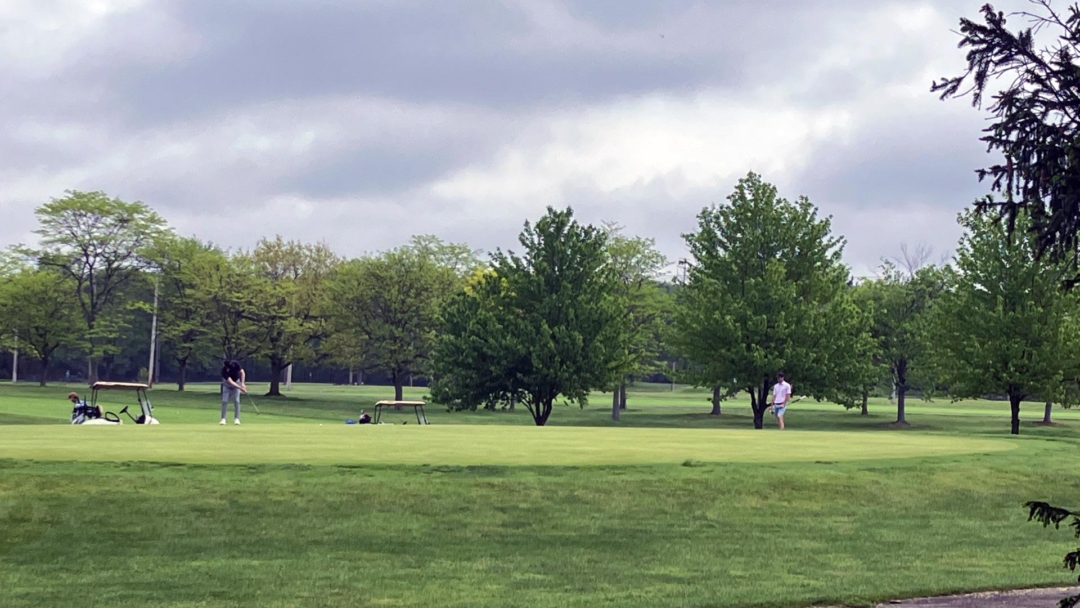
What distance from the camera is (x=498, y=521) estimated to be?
16.0m

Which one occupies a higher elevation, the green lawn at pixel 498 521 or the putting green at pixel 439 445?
the putting green at pixel 439 445

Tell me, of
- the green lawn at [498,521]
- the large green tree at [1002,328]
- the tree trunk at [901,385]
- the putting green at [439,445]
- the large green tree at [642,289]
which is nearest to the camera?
the green lawn at [498,521]

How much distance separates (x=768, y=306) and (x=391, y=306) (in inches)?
1488

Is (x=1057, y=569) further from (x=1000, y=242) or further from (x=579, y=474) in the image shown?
(x=1000, y=242)

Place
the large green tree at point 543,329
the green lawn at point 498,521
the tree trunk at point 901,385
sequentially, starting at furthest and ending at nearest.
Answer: the tree trunk at point 901,385, the large green tree at point 543,329, the green lawn at point 498,521

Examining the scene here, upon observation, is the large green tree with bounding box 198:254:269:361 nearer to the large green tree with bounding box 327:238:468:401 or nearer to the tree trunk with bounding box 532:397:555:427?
the large green tree with bounding box 327:238:468:401

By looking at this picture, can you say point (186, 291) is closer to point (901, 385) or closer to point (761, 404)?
point (761, 404)

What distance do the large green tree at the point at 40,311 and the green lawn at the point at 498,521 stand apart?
65.8 meters

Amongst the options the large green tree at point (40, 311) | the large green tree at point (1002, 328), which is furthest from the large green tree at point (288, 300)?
the large green tree at point (1002, 328)

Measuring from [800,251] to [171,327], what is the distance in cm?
5111

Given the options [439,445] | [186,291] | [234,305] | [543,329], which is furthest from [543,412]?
[186,291]

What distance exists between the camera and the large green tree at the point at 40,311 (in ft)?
275

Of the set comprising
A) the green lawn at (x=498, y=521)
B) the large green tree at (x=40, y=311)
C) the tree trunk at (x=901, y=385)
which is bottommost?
the green lawn at (x=498, y=521)

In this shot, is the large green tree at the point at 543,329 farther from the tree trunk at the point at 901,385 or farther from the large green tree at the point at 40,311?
the large green tree at the point at 40,311
